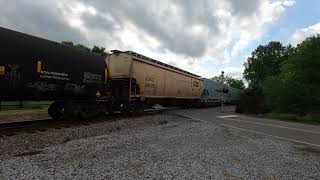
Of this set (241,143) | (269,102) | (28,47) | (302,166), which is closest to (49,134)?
(28,47)

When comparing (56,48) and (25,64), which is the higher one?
(56,48)

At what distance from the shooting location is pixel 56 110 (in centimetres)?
1446

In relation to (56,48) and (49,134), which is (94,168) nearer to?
(49,134)

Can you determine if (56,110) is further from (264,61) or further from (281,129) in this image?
(264,61)

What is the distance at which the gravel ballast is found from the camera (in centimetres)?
559

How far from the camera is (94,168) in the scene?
18.9 feet

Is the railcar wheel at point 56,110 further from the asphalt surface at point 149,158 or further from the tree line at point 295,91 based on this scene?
Answer: the tree line at point 295,91

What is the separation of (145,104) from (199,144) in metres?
11.4

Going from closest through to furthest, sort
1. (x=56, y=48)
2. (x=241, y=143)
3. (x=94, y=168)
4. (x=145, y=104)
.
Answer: (x=94, y=168) < (x=241, y=143) < (x=56, y=48) < (x=145, y=104)

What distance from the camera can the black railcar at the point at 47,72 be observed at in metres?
10.3

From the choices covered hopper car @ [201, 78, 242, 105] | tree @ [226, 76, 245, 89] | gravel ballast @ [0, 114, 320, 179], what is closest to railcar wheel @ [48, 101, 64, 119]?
gravel ballast @ [0, 114, 320, 179]

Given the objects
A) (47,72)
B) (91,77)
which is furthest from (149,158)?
(91,77)

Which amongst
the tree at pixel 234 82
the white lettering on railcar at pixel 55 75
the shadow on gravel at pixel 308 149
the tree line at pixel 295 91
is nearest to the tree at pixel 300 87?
the tree line at pixel 295 91

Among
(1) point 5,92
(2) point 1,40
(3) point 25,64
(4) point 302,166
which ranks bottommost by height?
(4) point 302,166
